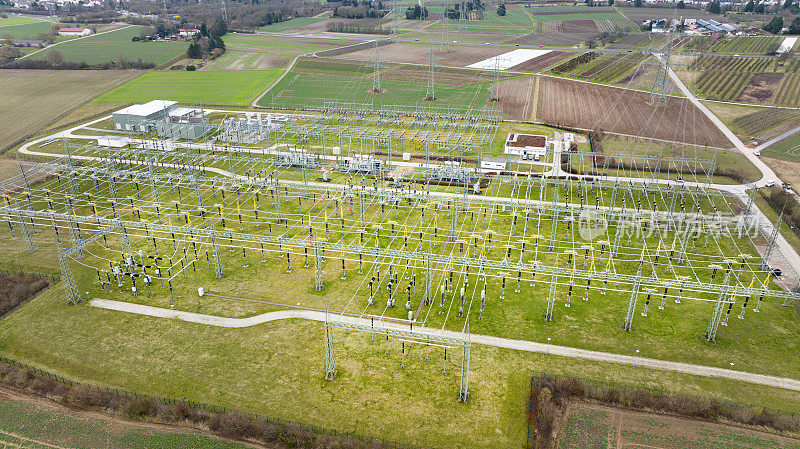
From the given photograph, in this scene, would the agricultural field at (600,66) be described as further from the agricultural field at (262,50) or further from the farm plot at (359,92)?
the agricultural field at (262,50)

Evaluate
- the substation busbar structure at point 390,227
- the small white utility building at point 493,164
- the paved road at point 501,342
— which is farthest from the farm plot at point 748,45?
the paved road at point 501,342

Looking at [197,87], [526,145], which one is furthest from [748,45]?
[197,87]

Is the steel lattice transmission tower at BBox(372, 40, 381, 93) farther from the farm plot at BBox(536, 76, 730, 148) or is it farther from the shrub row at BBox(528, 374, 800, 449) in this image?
the shrub row at BBox(528, 374, 800, 449)

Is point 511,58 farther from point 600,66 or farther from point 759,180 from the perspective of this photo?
point 759,180

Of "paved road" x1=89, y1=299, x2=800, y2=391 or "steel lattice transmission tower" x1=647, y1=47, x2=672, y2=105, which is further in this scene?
"steel lattice transmission tower" x1=647, y1=47, x2=672, y2=105

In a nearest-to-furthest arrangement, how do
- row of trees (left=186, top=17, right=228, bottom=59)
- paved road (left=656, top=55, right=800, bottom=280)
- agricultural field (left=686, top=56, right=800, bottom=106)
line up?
1. paved road (left=656, top=55, right=800, bottom=280)
2. agricultural field (left=686, top=56, right=800, bottom=106)
3. row of trees (left=186, top=17, right=228, bottom=59)

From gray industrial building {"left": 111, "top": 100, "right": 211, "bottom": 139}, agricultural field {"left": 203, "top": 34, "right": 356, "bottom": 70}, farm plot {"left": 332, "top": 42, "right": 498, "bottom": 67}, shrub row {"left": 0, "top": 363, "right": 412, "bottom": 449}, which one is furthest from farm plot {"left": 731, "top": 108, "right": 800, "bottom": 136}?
agricultural field {"left": 203, "top": 34, "right": 356, "bottom": 70}
